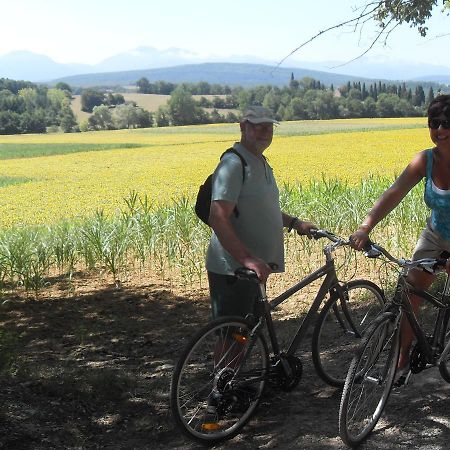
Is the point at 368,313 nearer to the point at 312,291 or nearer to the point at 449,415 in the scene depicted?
the point at 449,415

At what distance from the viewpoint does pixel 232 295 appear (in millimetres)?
3727

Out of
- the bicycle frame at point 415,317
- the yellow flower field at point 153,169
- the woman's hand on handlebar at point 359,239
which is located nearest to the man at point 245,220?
the woman's hand on handlebar at point 359,239

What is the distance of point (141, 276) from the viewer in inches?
334

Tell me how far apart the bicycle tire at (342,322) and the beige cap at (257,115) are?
126cm

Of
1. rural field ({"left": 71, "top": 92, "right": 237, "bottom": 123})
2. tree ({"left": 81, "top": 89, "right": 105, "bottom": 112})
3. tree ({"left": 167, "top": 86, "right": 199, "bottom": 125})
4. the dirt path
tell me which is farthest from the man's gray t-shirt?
tree ({"left": 81, "top": 89, "right": 105, "bottom": 112})

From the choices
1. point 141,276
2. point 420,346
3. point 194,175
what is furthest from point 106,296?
point 194,175

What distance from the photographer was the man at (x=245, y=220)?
11.3 feet

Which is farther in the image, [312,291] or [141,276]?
[141,276]

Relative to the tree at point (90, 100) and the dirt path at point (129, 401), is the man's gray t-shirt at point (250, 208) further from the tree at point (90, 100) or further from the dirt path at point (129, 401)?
the tree at point (90, 100)

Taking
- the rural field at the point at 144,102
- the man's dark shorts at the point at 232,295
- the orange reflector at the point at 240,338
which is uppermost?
the rural field at the point at 144,102

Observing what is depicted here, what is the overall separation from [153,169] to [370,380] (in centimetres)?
2111

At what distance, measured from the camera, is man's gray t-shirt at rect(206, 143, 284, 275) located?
11.4 ft

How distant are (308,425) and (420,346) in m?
0.77

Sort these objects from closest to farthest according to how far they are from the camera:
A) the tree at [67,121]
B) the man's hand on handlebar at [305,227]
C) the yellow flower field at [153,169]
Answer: the man's hand on handlebar at [305,227] → the yellow flower field at [153,169] → the tree at [67,121]
